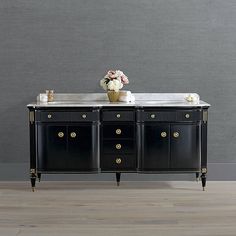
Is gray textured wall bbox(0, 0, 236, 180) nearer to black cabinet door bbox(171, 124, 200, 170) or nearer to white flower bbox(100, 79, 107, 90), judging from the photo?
white flower bbox(100, 79, 107, 90)

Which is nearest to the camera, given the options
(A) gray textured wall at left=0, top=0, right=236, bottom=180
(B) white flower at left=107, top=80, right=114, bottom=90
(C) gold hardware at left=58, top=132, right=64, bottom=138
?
(C) gold hardware at left=58, top=132, right=64, bottom=138

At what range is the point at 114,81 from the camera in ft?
16.1

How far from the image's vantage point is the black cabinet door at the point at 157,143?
4707mm

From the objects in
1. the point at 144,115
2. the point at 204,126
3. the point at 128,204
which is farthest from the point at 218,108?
the point at 128,204

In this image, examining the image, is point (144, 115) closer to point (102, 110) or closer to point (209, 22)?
point (102, 110)

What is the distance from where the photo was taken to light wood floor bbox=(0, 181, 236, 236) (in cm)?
367

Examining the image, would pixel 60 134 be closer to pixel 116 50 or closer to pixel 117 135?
pixel 117 135

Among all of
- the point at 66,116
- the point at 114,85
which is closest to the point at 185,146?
the point at 114,85

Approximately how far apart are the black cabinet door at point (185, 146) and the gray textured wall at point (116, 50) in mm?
563

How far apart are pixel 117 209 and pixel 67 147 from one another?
0.78m

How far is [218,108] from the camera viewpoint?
5.22 meters

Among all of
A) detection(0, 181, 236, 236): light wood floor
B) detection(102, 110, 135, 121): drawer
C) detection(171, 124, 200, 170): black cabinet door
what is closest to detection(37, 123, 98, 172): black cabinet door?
detection(102, 110, 135, 121): drawer

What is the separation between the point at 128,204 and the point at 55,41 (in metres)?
1.70

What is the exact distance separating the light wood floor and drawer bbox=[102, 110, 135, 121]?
61 cm
